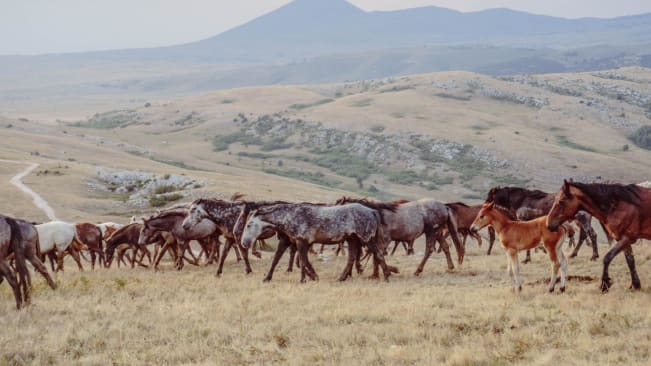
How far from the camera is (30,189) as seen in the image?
136 ft

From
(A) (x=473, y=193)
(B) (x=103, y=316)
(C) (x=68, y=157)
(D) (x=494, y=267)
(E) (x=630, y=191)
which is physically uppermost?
(E) (x=630, y=191)

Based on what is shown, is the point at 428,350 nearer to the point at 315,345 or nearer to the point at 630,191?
the point at 315,345

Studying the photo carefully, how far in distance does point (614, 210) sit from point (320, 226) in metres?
6.46

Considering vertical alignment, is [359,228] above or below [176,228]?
above

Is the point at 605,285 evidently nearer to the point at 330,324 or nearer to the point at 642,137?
the point at 330,324

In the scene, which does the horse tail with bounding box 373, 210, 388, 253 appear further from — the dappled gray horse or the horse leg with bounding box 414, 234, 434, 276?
the dappled gray horse

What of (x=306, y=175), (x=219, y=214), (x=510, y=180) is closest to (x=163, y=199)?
(x=219, y=214)

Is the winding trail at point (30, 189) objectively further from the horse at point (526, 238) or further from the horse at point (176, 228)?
the horse at point (526, 238)

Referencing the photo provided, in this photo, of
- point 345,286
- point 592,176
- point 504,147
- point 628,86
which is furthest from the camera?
point 628,86

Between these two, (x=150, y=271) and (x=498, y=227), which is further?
(x=150, y=271)

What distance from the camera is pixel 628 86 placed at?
122m

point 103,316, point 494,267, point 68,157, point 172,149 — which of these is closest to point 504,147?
point 172,149

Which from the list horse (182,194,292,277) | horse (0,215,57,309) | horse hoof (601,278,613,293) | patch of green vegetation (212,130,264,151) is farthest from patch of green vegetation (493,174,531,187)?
horse (0,215,57,309)

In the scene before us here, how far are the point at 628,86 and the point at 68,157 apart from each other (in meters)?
92.5
